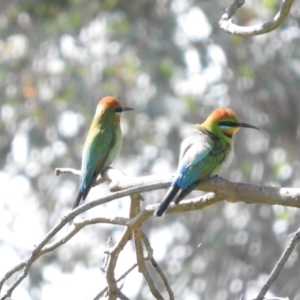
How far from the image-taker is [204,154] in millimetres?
3832

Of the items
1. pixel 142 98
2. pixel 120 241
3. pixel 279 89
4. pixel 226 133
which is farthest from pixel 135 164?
pixel 120 241

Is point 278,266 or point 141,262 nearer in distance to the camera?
point 278,266

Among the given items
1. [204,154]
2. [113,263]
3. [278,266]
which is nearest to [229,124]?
[204,154]

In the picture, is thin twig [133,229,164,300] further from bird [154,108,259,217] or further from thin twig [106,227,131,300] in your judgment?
bird [154,108,259,217]

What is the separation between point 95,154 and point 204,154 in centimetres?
134

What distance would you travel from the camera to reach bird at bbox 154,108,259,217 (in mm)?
3354

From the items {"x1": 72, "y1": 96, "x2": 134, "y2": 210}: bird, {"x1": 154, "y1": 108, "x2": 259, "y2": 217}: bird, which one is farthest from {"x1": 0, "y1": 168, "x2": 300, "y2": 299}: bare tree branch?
{"x1": 72, "y1": 96, "x2": 134, "y2": 210}: bird

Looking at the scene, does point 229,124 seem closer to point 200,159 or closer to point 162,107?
point 200,159

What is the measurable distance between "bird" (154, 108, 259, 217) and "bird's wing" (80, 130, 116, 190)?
2.28ft

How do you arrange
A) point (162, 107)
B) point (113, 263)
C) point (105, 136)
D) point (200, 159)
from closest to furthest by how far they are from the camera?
1. point (113, 263)
2. point (200, 159)
3. point (105, 136)
4. point (162, 107)

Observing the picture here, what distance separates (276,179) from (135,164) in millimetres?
1325

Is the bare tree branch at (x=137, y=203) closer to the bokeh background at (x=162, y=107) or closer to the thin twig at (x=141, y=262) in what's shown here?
the thin twig at (x=141, y=262)

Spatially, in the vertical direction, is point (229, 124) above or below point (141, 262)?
above

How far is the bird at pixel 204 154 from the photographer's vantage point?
3354mm
